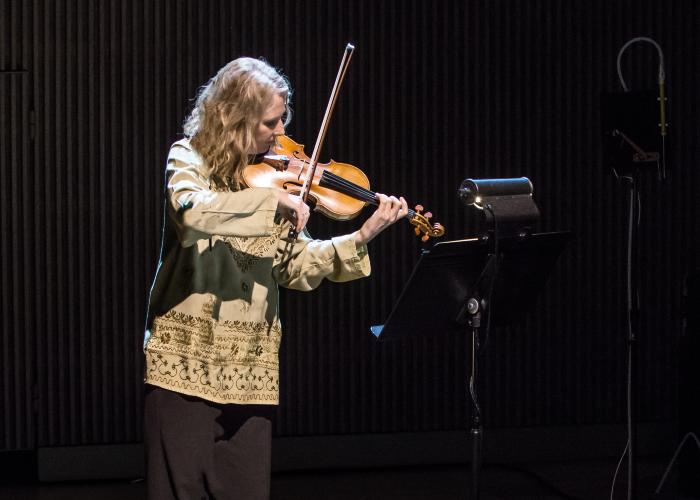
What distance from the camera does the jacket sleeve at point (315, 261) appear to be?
2.46 meters

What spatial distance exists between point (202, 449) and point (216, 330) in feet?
0.90

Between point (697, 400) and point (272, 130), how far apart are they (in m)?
2.43

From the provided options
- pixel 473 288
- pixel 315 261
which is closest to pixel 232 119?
pixel 315 261

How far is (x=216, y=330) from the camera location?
86.9 inches

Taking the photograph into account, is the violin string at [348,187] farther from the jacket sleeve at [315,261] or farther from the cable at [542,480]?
the cable at [542,480]

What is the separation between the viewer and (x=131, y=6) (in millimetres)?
4094

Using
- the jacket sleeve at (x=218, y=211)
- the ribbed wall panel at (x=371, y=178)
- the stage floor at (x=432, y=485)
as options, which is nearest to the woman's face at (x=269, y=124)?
the jacket sleeve at (x=218, y=211)

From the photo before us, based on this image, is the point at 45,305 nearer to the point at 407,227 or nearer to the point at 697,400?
the point at 407,227

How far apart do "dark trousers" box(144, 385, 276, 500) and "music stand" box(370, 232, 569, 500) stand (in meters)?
0.43

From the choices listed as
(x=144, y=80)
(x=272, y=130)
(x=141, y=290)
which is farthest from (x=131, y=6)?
(x=272, y=130)

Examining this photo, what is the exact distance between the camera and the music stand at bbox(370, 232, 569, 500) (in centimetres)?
238

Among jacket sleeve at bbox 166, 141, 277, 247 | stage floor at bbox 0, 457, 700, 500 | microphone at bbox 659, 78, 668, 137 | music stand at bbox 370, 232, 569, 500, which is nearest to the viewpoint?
jacket sleeve at bbox 166, 141, 277, 247

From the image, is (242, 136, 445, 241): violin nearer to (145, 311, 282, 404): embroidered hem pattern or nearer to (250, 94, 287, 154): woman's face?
(250, 94, 287, 154): woman's face

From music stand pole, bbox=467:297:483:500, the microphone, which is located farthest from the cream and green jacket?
the microphone
